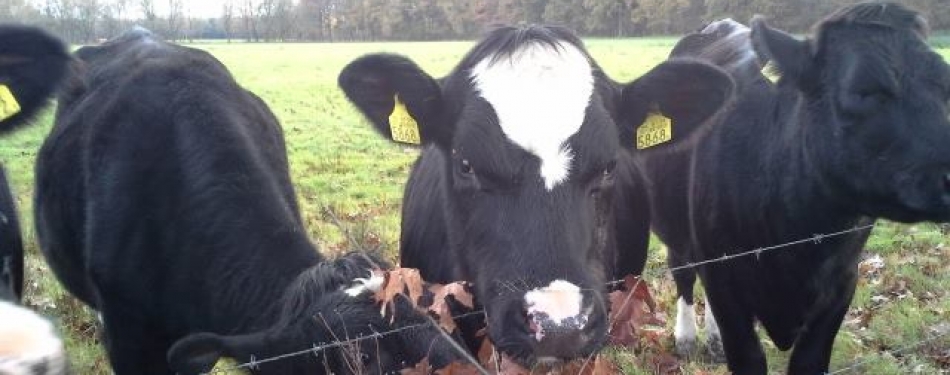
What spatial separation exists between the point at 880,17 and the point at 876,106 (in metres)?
0.49

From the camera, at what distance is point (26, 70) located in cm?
446

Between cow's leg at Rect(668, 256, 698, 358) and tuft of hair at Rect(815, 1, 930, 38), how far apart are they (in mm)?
2133

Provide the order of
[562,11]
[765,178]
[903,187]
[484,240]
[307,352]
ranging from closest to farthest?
[307,352]
[484,240]
[903,187]
[765,178]
[562,11]

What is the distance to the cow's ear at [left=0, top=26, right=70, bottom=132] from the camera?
435 centimetres

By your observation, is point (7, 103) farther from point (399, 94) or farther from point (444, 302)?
point (444, 302)

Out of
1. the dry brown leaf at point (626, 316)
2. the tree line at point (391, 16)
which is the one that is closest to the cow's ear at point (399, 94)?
the dry brown leaf at point (626, 316)

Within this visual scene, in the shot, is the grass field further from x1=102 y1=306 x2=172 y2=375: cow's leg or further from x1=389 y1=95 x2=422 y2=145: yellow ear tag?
x1=102 y1=306 x2=172 y2=375: cow's leg

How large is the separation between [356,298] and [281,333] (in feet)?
1.03

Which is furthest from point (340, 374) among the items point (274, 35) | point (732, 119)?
point (274, 35)

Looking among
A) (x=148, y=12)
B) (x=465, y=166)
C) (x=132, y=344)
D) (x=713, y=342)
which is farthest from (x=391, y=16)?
(x=465, y=166)

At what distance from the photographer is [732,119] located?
5.00 meters

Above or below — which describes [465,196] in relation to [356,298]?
above

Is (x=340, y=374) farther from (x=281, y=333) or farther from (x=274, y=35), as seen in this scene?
(x=274, y=35)

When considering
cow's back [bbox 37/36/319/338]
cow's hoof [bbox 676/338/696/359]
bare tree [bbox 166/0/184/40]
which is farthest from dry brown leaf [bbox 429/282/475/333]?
bare tree [bbox 166/0/184/40]
